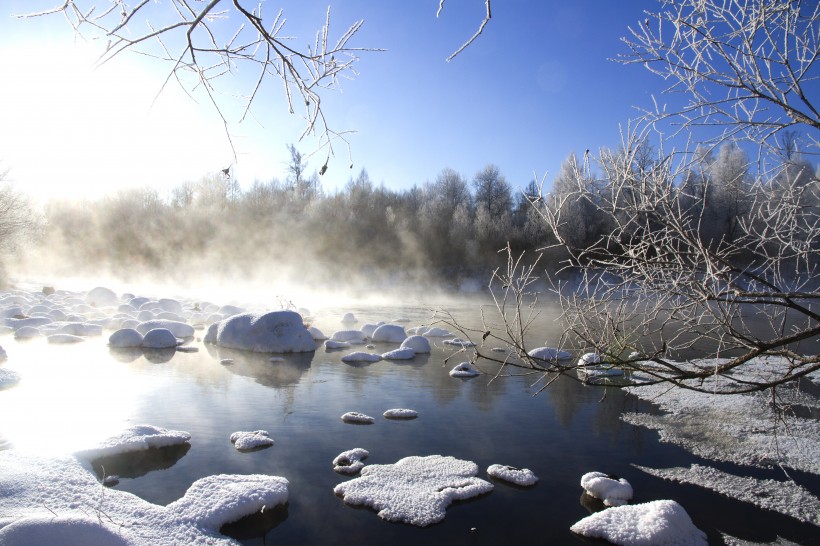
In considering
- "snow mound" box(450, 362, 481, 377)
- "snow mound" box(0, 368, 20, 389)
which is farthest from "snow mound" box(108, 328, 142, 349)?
"snow mound" box(450, 362, 481, 377)

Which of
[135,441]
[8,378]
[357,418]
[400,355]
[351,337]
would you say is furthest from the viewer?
[351,337]

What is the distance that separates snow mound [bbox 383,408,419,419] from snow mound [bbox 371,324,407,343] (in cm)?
736

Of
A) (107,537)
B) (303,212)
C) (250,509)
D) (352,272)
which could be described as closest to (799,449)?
(250,509)

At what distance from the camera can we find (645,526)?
16.3 ft

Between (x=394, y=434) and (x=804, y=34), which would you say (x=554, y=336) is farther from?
(x=804, y=34)

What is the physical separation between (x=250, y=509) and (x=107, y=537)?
1631 mm

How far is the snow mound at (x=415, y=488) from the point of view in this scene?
5434mm

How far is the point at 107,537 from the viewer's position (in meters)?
3.89

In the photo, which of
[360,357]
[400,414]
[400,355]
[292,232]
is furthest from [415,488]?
[292,232]

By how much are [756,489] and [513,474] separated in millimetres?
2892

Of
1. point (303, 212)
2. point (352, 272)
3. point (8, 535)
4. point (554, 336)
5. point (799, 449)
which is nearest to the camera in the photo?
point (8, 535)

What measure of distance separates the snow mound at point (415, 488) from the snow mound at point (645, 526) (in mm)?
1302

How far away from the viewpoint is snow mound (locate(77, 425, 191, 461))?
21.1ft

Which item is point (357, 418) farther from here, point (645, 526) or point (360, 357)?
point (360, 357)
